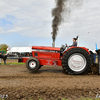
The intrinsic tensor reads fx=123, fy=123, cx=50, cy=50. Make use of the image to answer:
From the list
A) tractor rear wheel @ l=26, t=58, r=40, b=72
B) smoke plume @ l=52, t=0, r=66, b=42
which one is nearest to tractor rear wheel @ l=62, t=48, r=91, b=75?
tractor rear wheel @ l=26, t=58, r=40, b=72

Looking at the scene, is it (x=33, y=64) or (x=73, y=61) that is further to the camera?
(x=33, y=64)

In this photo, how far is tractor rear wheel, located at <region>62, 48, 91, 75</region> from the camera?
532 centimetres

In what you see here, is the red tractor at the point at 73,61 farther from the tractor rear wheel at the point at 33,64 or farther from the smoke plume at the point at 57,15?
the smoke plume at the point at 57,15

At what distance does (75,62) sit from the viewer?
5363 millimetres

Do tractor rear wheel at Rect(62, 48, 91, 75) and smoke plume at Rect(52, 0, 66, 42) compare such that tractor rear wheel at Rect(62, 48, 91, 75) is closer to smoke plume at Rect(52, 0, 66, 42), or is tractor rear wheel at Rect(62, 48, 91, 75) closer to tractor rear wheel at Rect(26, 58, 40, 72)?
tractor rear wheel at Rect(26, 58, 40, 72)

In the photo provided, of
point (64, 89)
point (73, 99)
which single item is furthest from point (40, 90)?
point (73, 99)

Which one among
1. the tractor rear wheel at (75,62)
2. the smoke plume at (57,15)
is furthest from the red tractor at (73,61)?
the smoke plume at (57,15)

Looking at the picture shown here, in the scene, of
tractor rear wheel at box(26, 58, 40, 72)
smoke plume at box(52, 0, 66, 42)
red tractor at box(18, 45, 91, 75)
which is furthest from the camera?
smoke plume at box(52, 0, 66, 42)

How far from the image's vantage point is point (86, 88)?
3553mm

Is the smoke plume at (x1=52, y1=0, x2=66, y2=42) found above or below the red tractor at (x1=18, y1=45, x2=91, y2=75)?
above

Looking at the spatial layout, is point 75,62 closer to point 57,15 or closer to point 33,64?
point 33,64

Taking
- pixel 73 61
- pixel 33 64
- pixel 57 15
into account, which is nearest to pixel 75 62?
pixel 73 61

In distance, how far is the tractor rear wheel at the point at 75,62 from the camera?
5316mm

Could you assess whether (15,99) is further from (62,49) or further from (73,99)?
(62,49)
